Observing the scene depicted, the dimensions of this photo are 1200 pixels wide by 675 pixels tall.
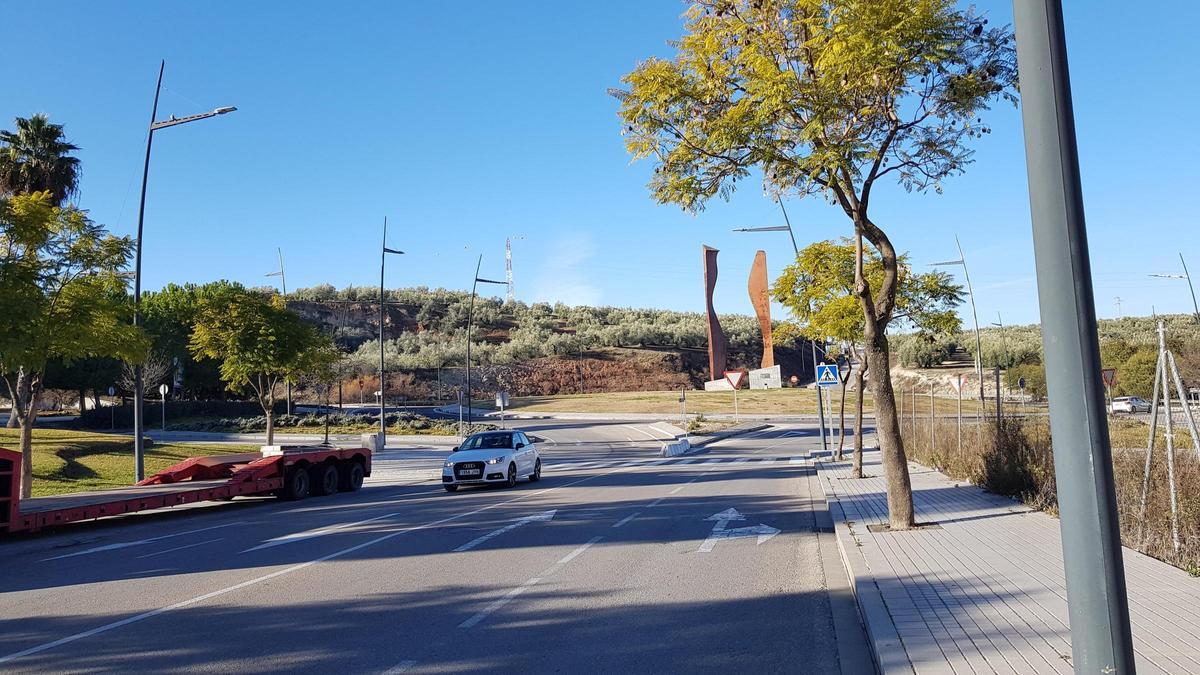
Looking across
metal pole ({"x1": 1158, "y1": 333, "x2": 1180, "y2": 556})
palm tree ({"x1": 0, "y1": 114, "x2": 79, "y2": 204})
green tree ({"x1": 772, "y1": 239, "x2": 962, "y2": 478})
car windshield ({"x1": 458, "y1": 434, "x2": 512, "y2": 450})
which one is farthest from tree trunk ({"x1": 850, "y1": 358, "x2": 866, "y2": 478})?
palm tree ({"x1": 0, "y1": 114, "x2": 79, "y2": 204})

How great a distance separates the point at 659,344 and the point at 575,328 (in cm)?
1404

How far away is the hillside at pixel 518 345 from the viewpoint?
83500 millimetres

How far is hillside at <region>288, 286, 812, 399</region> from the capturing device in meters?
83.5

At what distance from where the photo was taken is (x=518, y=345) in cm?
9138

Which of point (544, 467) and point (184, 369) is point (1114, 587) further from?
point (184, 369)

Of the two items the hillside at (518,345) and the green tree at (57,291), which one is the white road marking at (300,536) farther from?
the hillside at (518,345)

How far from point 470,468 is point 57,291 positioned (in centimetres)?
1002

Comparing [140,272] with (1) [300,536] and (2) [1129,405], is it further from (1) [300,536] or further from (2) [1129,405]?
(2) [1129,405]

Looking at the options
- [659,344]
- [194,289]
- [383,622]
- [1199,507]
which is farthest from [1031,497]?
[659,344]

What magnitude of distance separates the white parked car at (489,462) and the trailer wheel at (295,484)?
3.38 metres

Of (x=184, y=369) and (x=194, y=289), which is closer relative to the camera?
(x=184, y=369)

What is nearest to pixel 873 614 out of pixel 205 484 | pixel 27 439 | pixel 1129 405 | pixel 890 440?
pixel 890 440

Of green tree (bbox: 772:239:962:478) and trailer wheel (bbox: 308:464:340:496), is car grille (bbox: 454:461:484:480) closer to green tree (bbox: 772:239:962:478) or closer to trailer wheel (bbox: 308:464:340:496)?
trailer wheel (bbox: 308:464:340:496)

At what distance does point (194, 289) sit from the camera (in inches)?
2709
